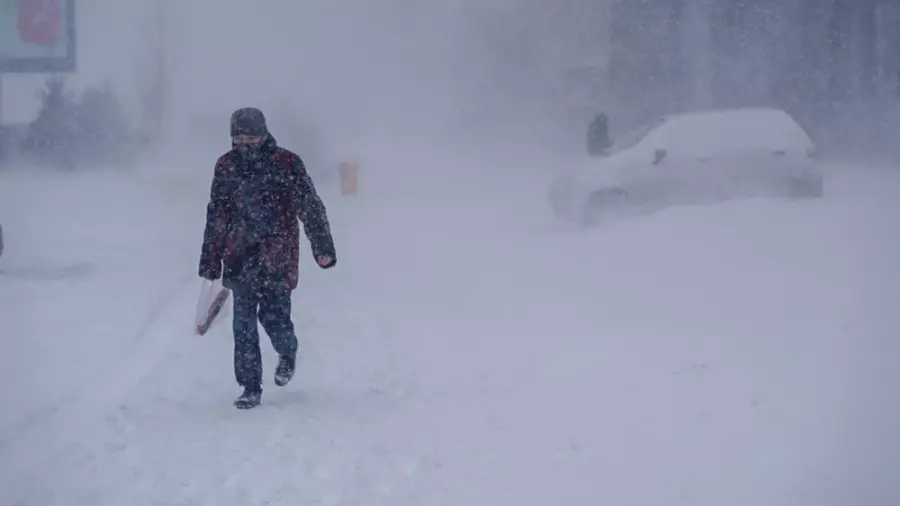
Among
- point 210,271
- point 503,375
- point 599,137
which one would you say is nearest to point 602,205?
point 599,137

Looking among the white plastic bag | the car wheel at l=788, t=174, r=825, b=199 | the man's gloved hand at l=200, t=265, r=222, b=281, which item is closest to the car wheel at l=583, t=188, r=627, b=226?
the car wheel at l=788, t=174, r=825, b=199

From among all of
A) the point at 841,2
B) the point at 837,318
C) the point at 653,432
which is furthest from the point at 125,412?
the point at 841,2

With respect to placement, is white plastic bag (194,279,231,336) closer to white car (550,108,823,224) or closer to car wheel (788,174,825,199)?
white car (550,108,823,224)

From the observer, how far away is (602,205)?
13.3 m

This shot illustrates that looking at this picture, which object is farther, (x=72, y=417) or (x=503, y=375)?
(x=503, y=375)

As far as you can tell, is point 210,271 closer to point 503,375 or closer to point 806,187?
point 503,375

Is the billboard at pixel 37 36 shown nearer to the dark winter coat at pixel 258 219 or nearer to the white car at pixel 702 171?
the white car at pixel 702 171

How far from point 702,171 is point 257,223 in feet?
30.3

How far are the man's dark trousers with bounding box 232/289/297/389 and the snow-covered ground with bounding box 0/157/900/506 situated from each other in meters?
0.25

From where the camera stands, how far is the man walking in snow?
5230mm

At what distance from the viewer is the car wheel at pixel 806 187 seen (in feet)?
43.6

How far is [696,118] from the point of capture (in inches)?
538

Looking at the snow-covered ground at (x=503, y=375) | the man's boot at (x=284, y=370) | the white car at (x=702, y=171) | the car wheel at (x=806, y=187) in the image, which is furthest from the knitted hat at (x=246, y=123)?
the car wheel at (x=806, y=187)

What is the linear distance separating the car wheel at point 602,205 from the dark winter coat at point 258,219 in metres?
8.41
